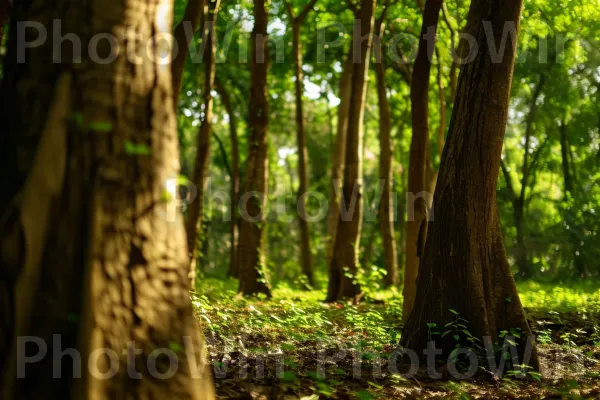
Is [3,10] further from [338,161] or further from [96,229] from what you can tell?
[338,161]

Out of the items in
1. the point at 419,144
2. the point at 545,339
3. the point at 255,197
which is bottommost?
the point at 545,339

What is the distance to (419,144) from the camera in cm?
1124

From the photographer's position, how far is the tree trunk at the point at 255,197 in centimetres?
1575

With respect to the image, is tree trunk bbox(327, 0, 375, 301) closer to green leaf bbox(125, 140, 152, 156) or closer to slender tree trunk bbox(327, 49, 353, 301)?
slender tree trunk bbox(327, 49, 353, 301)

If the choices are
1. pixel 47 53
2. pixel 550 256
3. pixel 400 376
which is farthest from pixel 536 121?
pixel 47 53

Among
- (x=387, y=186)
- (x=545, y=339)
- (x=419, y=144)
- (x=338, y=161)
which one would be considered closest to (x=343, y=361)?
(x=545, y=339)

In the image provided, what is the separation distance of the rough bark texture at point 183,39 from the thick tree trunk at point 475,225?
14.4 feet

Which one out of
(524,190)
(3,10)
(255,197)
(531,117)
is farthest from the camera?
(524,190)

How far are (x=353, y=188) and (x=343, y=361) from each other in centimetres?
910

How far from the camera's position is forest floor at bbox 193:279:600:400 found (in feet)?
19.5

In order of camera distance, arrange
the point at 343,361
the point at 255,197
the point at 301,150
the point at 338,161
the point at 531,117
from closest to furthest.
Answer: the point at 343,361
the point at 255,197
the point at 338,161
the point at 301,150
the point at 531,117

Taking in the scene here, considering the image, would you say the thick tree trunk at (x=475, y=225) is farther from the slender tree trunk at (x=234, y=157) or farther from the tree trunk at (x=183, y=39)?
the slender tree trunk at (x=234, y=157)

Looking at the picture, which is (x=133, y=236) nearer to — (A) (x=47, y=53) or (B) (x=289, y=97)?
(A) (x=47, y=53)

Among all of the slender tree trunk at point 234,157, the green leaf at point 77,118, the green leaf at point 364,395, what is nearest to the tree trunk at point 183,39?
the green leaf at point 364,395
